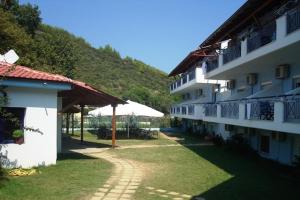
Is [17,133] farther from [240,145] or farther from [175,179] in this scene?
[240,145]

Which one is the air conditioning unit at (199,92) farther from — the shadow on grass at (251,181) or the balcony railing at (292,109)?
the balcony railing at (292,109)

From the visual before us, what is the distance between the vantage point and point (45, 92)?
49.3ft

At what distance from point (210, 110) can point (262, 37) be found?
Result: 913 centimetres

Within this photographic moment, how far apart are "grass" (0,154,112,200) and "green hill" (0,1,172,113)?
635 centimetres

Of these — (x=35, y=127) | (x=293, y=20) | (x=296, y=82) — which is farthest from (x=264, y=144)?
(x=35, y=127)

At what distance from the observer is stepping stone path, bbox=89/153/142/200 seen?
10.6m

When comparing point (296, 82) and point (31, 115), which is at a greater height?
point (296, 82)

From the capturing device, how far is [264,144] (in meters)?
20.7

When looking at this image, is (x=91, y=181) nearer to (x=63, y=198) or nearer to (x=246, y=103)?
(x=63, y=198)

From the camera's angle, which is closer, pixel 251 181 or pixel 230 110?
pixel 251 181

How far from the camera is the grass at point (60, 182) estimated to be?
34.2 feet

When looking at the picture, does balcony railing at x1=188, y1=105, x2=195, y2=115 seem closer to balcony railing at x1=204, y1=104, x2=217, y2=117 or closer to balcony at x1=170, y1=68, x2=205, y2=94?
balcony at x1=170, y1=68, x2=205, y2=94

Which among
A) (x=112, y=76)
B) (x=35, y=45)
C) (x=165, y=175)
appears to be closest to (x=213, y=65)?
(x=165, y=175)

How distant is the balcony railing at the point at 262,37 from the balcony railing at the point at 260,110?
2.59m
